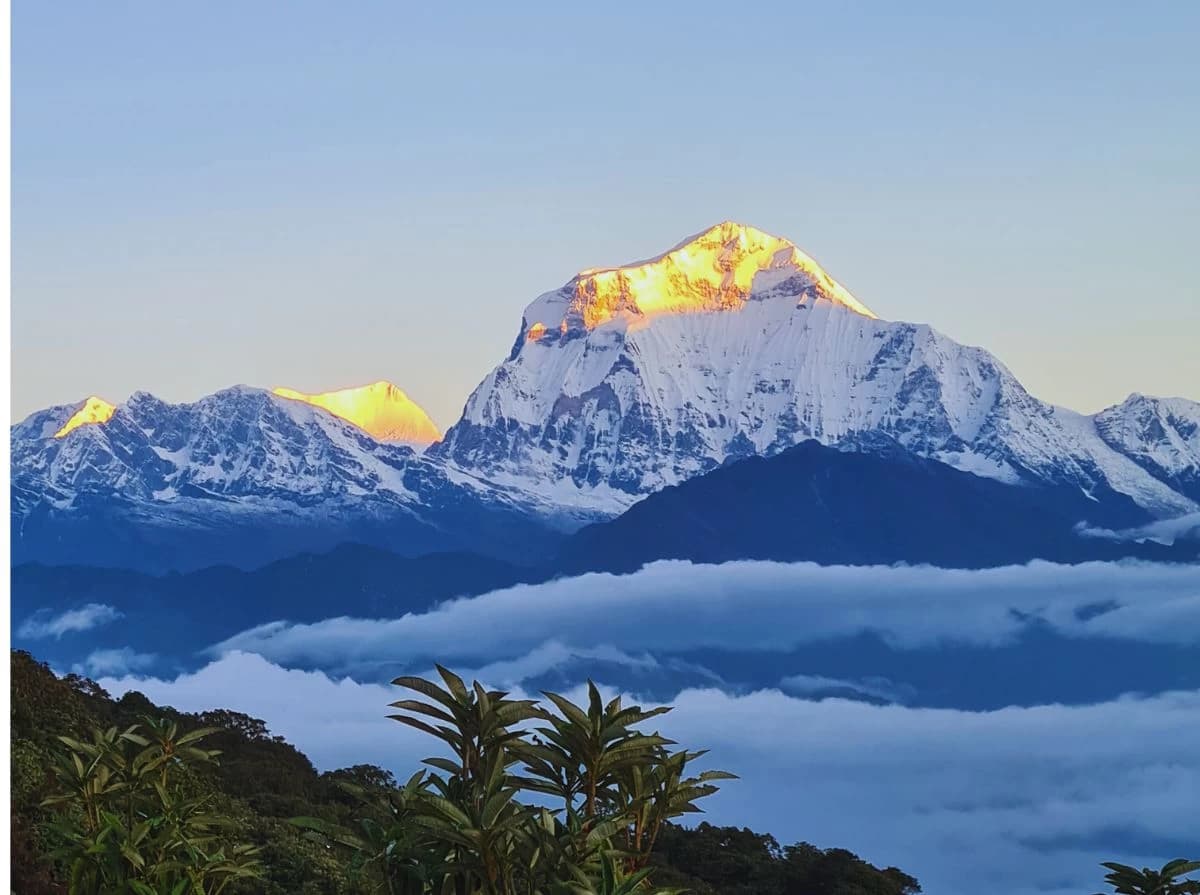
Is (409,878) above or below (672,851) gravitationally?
below

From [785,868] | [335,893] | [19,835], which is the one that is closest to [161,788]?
[19,835]

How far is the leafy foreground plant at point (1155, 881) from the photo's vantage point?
16938 mm

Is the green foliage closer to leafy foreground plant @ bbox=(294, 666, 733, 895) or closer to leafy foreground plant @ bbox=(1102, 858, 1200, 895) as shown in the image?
leafy foreground plant @ bbox=(294, 666, 733, 895)

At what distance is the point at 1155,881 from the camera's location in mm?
17109

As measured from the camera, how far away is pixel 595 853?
1378cm

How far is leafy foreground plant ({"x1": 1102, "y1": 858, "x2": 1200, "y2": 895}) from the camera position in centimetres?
1694

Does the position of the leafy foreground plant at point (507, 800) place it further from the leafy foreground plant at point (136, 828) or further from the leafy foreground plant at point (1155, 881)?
the leafy foreground plant at point (1155, 881)

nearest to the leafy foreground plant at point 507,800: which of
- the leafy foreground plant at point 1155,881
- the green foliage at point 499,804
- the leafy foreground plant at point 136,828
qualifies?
the green foliage at point 499,804

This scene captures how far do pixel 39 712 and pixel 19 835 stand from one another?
480 inches

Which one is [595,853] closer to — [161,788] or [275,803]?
[161,788]

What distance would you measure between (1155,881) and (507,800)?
23.0 ft

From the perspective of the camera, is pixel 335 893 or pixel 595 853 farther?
pixel 335 893

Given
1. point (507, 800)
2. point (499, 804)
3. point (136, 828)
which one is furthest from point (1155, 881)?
point (136, 828)

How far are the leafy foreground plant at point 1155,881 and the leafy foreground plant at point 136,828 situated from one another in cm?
814
